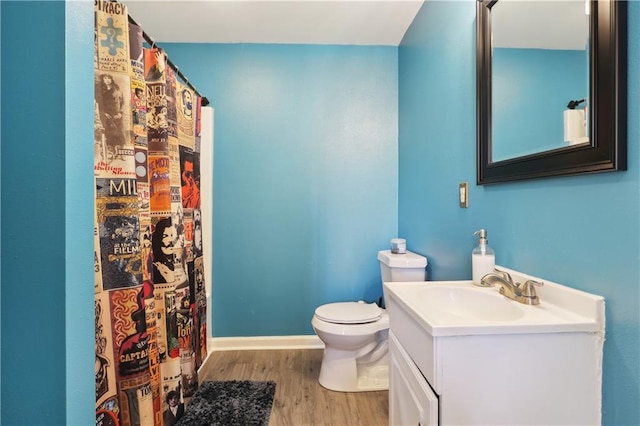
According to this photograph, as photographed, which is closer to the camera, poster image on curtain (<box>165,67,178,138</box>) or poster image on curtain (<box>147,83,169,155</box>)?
poster image on curtain (<box>147,83,169,155</box>)

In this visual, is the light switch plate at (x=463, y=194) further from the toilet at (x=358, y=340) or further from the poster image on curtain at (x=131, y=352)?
the poster image on curtain at (x=131, y=352)

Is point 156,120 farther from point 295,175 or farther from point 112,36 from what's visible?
point 295,175

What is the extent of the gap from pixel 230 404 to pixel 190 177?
1.29 metres

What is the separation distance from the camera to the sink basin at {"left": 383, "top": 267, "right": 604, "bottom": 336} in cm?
78

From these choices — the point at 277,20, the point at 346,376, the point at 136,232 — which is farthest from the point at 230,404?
the point at 277,20

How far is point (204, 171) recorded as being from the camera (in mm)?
2283

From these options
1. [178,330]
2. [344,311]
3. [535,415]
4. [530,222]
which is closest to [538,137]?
[530,222]

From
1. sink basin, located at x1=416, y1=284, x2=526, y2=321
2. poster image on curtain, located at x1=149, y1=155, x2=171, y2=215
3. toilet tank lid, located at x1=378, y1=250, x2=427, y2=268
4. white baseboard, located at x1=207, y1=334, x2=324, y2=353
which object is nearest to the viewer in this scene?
sink basin, located at x1=416, y1=284, x2=526, y2=321

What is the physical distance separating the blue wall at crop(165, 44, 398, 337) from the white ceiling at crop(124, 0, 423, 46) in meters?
0.10

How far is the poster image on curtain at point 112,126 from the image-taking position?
1.13 m

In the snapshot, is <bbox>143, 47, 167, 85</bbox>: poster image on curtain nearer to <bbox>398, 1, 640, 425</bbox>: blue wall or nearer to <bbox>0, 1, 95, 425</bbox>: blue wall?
<bbox>0, 1, 95, 425</bbox>: blue wall

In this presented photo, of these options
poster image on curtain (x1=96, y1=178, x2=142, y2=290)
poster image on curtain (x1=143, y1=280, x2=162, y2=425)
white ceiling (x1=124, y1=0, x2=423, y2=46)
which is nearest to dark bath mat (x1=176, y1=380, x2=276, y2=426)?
poster image on curtain (x1=143, y1=280, x2=162, y2=425)

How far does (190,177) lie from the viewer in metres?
1.79

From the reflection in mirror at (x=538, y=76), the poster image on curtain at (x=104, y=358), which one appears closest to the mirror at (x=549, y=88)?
the reflection in mirror at (x=538, y=76)
